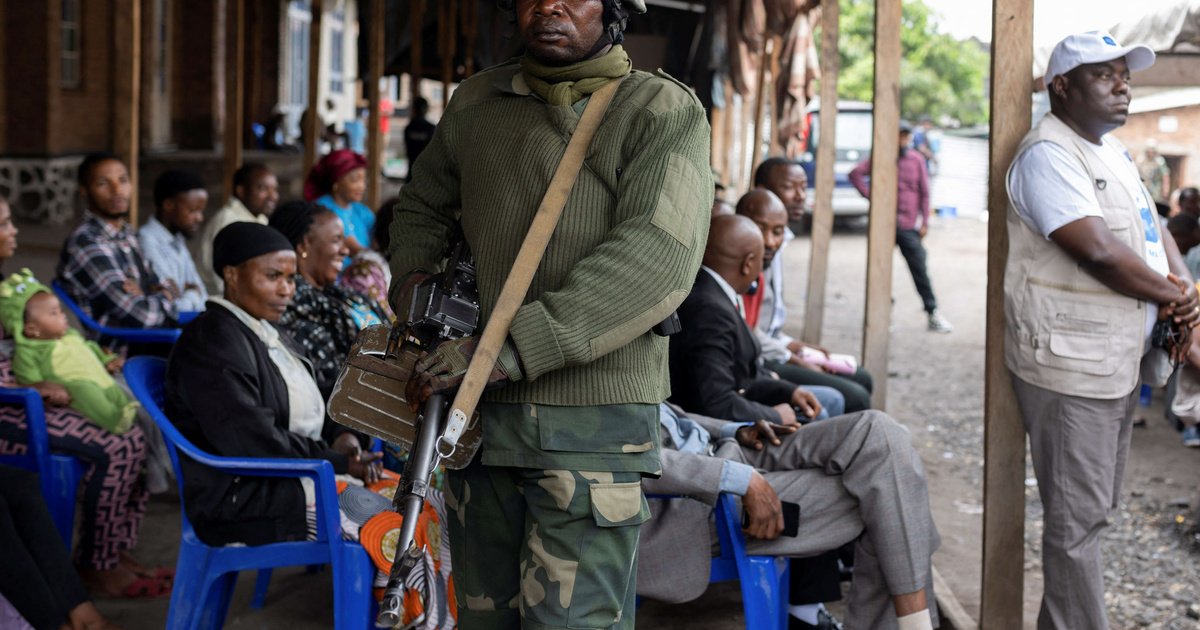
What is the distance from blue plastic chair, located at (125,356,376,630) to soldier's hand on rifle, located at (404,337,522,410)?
1.16 meters

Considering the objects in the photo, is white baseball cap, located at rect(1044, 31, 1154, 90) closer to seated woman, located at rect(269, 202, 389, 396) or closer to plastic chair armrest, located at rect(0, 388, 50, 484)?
seated woman, located at rect(269, 202, 389, 396)

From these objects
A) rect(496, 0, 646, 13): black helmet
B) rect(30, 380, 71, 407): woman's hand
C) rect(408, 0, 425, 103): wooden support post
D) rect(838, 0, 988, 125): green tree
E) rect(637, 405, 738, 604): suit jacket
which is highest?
rect(838, 0, 988, 125): green tree

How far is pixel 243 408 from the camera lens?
325cm

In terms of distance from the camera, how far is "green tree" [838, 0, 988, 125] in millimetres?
33906

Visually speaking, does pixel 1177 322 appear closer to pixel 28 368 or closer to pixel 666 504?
pixel 666 504

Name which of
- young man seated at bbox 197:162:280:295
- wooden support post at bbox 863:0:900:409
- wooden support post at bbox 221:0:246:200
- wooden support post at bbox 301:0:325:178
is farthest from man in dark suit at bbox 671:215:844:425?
wooden support post at bbox 301:0:325:178

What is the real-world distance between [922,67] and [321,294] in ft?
113

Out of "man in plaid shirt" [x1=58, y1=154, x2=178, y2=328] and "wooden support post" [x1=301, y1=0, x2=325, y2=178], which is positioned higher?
"wooden support post" [x1=301, y1=0, x2=325, y2=178]

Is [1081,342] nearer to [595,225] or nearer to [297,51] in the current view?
[595,225]

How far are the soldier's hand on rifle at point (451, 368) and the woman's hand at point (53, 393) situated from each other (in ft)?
7.53

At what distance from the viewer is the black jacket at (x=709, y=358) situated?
3678mm

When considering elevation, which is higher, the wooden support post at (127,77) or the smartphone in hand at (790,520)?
the wooden support post at (127,77)

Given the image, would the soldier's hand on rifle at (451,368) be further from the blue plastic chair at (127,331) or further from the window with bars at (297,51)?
the window with bars at (297,51)

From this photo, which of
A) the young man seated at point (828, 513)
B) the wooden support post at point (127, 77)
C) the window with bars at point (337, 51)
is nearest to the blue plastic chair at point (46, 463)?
the wooden support post at point (127, 77)
